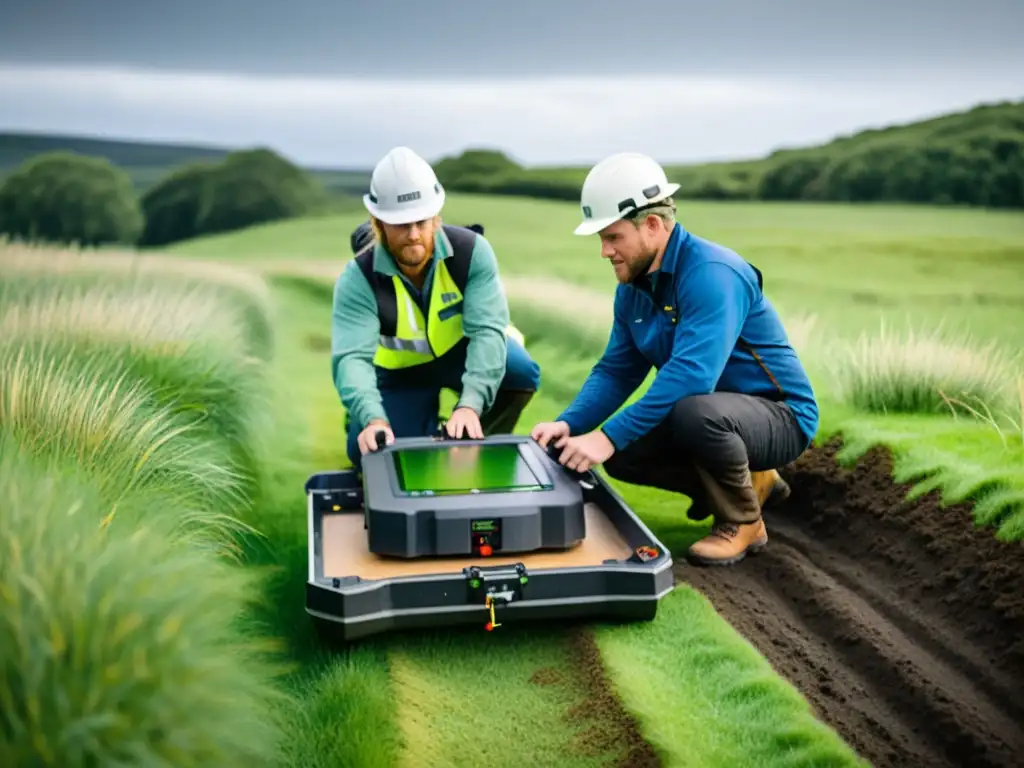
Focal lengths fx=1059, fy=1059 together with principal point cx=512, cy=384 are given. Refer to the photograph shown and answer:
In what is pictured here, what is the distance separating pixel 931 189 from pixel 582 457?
268 inches

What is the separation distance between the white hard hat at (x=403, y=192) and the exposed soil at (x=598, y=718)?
75.9 inches

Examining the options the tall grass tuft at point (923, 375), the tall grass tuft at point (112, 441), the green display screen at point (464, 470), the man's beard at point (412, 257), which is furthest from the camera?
the tall grass tuft at point (923, 375)

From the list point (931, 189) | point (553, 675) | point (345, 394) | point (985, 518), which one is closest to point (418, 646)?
point (553, 675)

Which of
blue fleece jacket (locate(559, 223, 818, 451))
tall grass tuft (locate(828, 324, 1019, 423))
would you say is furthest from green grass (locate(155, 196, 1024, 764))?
blue fleece jacket (locate(559, 223, 818, 451))

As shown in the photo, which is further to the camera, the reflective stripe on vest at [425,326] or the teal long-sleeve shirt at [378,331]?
A: the reflective stripe on vest at [425,326]

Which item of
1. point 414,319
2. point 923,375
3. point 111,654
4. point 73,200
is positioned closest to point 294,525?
point 414,319

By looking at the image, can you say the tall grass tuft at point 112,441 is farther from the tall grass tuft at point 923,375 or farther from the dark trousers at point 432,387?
the tall grass tuft at point 923,375

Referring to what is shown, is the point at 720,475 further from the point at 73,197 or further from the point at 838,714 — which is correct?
the point at 73,197

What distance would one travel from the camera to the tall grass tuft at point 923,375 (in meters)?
5.62

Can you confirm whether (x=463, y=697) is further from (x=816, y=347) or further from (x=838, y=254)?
(x=838, y=254)

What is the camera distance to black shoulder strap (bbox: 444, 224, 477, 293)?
4883mm

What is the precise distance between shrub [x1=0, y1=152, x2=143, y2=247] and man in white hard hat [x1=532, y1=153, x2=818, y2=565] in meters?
7.90

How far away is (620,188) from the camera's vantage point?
4.12 m

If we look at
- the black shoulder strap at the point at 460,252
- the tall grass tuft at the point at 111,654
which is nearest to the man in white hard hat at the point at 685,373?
the black shoulder strap at the point at 460,252
